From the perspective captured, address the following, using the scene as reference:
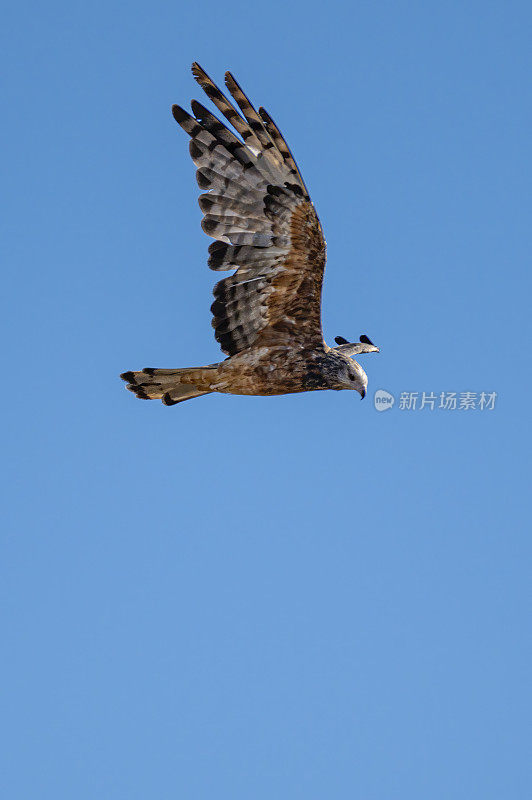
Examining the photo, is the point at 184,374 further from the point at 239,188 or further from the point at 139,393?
the point at 239,188

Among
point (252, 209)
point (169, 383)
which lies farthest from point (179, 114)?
point (169, 383)

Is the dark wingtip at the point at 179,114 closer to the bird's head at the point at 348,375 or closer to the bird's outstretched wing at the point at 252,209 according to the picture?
the bird's outstretched wing at the point at 252,209

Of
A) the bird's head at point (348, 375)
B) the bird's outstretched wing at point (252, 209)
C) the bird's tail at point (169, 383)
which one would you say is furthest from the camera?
the bird's tail at point (169, 383)

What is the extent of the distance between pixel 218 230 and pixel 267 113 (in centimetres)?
103

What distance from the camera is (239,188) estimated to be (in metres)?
11.7

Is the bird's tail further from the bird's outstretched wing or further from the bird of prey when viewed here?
the bird's outstretched wing

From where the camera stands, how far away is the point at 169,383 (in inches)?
483

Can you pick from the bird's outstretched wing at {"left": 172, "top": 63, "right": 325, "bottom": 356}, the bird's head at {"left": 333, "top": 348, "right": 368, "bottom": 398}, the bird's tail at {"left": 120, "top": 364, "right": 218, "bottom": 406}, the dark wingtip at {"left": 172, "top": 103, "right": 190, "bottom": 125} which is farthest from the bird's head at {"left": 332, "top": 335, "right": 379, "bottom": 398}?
the dark wingtip at {"left": 172, "top": 103, "right": 190, "bottom": 125}

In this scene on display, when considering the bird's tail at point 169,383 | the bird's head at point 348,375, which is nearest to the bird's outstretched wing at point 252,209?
the bird's head at point 348,375

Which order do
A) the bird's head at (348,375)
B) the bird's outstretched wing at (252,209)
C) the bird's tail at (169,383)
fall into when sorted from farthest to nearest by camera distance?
1. the bird's tail at (169,383)
2. the bird's head at (348,375)
3. the bird's outstretched wing at (252,209)

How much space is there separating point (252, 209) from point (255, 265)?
0.46m

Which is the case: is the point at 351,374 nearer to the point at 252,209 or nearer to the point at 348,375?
the point at 348,375

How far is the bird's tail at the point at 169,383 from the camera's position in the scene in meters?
12.2

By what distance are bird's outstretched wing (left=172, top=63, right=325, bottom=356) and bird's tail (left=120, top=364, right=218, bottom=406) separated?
675 millimetres
